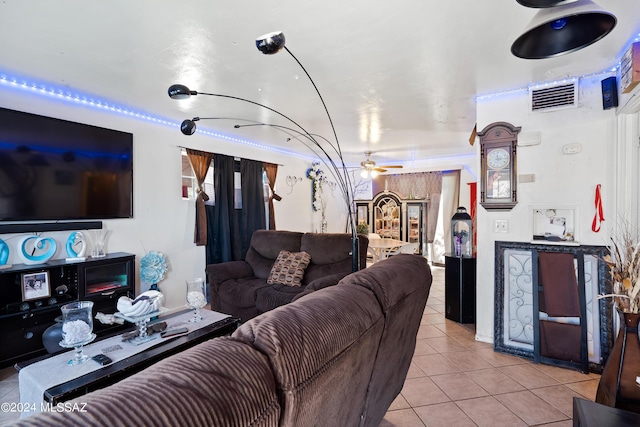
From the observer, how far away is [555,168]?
2617 mm

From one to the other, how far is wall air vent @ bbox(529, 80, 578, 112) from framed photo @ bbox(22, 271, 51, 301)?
4.42 m

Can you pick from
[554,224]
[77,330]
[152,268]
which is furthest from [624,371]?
[152,268]

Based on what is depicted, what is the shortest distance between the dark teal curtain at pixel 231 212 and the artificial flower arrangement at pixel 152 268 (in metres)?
0.81

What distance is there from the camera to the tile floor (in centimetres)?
189

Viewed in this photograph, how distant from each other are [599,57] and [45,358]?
13.2 feet

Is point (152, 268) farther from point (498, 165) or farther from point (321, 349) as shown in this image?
point (498, 165)

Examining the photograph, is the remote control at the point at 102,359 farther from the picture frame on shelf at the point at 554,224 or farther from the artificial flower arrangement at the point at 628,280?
the picture frame on shelf at the point at 554,224

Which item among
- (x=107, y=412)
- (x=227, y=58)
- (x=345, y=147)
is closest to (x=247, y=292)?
(x=227, y=58)

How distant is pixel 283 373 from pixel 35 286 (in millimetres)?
2940

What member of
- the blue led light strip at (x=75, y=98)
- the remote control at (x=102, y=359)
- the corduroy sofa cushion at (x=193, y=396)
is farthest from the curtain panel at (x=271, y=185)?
the corduroy sofa cushion at (x=193, y=396)

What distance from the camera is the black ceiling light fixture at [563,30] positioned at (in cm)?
108

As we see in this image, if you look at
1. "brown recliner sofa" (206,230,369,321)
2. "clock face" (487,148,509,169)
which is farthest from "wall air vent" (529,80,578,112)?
"brown recliner sofa" (206,230,369,321)

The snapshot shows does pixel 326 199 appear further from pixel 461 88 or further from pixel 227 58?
pixel 227 58

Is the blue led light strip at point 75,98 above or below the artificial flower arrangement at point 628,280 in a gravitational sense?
above
